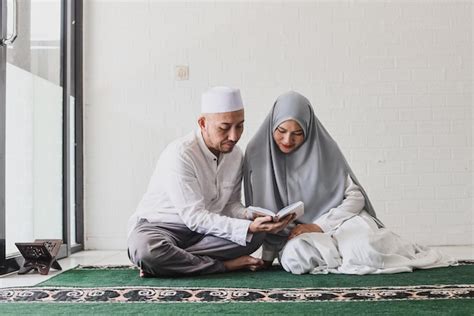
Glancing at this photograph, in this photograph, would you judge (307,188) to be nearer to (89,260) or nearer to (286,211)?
(286,211)

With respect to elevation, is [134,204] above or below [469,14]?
below

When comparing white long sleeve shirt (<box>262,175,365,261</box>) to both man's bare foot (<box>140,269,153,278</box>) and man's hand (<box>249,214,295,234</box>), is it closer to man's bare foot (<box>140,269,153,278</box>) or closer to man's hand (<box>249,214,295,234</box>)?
man's hand (<box>249,214,295,234</box>)

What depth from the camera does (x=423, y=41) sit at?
5453mm

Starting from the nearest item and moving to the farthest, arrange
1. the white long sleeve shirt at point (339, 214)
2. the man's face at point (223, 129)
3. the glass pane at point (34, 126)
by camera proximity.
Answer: the man's face at point (223, 129), the white long sleeve shirt at point (339, 214), the glass pane at point (34, 126)

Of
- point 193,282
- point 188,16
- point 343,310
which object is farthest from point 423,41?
point 343,310

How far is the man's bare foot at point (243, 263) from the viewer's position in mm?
3502

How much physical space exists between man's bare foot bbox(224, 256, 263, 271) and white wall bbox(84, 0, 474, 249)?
199cm

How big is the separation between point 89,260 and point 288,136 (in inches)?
67.9

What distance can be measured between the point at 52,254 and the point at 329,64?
270cm

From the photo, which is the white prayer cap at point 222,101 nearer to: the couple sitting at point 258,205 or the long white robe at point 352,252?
the couple sitting at point 258,205

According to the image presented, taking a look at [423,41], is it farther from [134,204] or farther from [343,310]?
[343,310]

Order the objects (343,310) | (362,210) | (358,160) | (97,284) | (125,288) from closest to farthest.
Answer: (343,310) < (125,288) < (97,284) < (362,210) < (358,160)

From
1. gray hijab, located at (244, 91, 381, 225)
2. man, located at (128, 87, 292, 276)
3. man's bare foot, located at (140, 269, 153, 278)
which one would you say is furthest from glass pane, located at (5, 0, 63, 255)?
gray hijab, located at (244, 91, 381, 225)

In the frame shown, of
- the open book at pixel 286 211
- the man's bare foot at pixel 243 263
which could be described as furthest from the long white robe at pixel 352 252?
the open book at pixel 286 211
